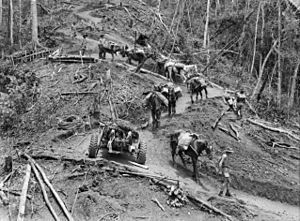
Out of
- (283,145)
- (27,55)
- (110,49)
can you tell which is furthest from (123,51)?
(283,145)

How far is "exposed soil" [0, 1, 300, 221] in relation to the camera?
36.0 ft

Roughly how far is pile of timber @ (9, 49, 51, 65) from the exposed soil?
0.99 m

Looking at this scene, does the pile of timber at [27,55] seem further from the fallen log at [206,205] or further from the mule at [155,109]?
the fallen log at [206,205]

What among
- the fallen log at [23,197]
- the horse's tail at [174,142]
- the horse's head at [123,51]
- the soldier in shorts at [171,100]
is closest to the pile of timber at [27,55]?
the horse's head at [123,51]

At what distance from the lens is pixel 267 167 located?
16969mm

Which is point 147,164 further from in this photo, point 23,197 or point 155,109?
point 23,197

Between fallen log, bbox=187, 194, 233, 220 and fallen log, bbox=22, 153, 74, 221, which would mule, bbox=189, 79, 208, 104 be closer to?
fallen log, bbox=187, 194, 233, 220

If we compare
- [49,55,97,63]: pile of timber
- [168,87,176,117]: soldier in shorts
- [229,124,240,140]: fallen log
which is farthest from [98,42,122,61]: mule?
[229,124,240,140]: fallen log

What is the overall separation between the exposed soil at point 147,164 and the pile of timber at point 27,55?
0.99m

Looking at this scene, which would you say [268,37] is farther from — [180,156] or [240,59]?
[180,156]

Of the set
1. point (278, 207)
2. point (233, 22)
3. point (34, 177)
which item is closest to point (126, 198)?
point (34, 177)

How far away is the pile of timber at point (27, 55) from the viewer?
2409 centimetres

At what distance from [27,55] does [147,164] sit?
13586mm

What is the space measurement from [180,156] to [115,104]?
16.3ft
